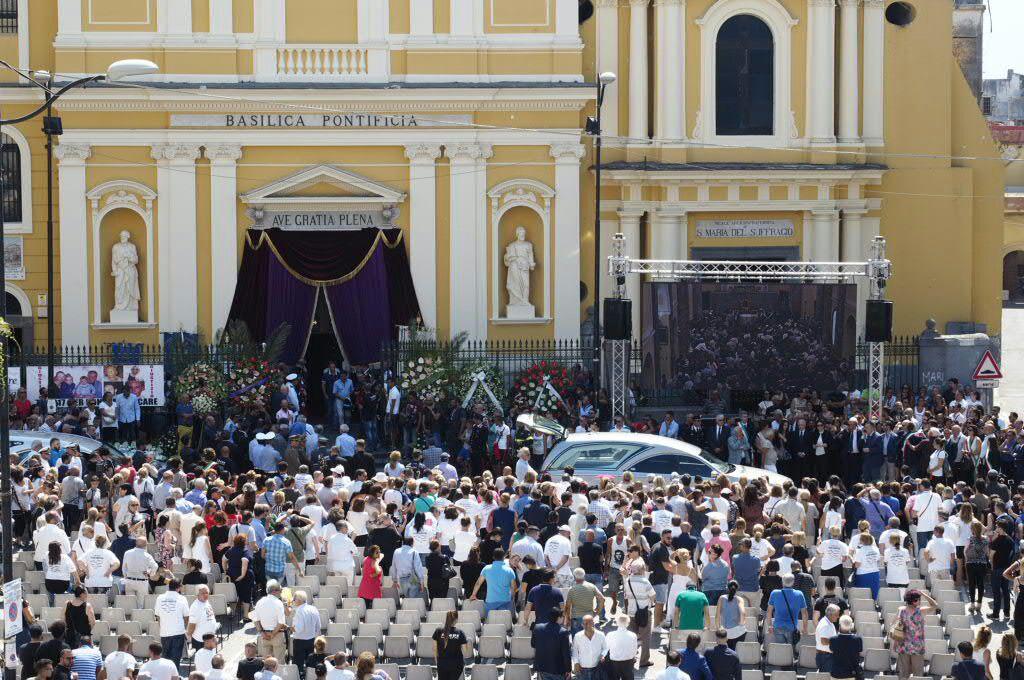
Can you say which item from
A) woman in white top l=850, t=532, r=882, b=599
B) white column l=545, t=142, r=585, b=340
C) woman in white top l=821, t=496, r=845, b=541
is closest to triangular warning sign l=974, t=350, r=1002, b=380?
white column l=545, t=142, r=585, b=340

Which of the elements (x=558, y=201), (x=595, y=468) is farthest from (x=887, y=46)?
(x=595, y=468)

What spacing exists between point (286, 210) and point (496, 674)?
1969 cm

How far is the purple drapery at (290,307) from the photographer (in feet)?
Answer: 115

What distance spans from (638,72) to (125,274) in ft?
38.3

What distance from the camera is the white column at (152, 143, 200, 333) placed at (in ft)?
116

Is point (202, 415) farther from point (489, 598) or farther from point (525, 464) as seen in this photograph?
point (489, 598)

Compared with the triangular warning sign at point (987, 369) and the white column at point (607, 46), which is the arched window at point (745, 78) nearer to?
the white column at point (607, 46)

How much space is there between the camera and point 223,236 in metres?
35.4

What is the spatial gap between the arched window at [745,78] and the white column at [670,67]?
953mm

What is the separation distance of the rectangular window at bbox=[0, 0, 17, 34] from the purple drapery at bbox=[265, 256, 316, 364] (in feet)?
24.6

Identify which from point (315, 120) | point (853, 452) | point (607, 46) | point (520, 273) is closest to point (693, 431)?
point (853, 452)

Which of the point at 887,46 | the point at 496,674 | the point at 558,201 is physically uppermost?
the point at 887,46

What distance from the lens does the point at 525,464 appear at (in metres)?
25.6

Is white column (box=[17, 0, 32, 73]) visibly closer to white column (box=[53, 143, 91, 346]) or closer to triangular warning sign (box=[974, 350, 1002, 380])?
white column (box=[53, 143, 91, 346])
